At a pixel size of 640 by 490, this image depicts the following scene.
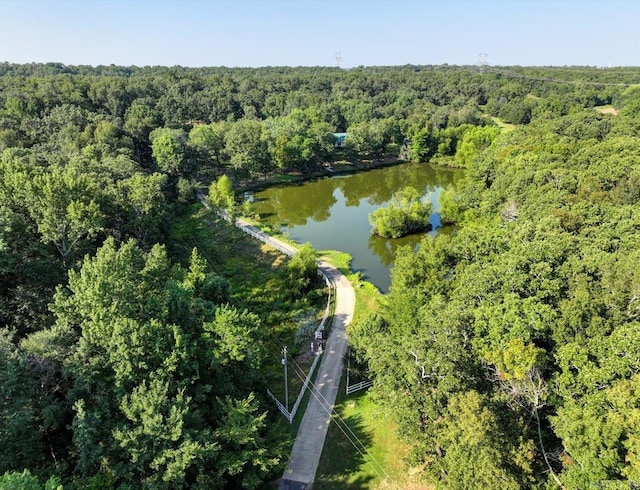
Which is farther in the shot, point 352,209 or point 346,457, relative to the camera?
point 352,209

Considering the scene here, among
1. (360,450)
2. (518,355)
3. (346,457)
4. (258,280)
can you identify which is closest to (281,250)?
(258,280)

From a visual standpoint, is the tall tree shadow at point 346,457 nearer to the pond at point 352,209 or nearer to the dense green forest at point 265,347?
the dense green forest at point 265,347

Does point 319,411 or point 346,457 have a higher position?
point 319,411

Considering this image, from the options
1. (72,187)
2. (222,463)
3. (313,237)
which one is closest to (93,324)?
(222,463)

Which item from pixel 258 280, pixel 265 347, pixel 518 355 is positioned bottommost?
pixel 258 280

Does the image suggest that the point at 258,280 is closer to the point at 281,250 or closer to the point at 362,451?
the point at 281,250

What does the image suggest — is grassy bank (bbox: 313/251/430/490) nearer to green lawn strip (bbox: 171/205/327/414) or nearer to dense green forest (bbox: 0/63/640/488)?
dense green forest (bbox: 0/63/640/488)

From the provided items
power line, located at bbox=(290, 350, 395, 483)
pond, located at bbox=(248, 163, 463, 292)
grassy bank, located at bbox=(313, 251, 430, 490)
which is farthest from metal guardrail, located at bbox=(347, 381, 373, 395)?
pond, located at bbox=(248, 163, 463, 292)
